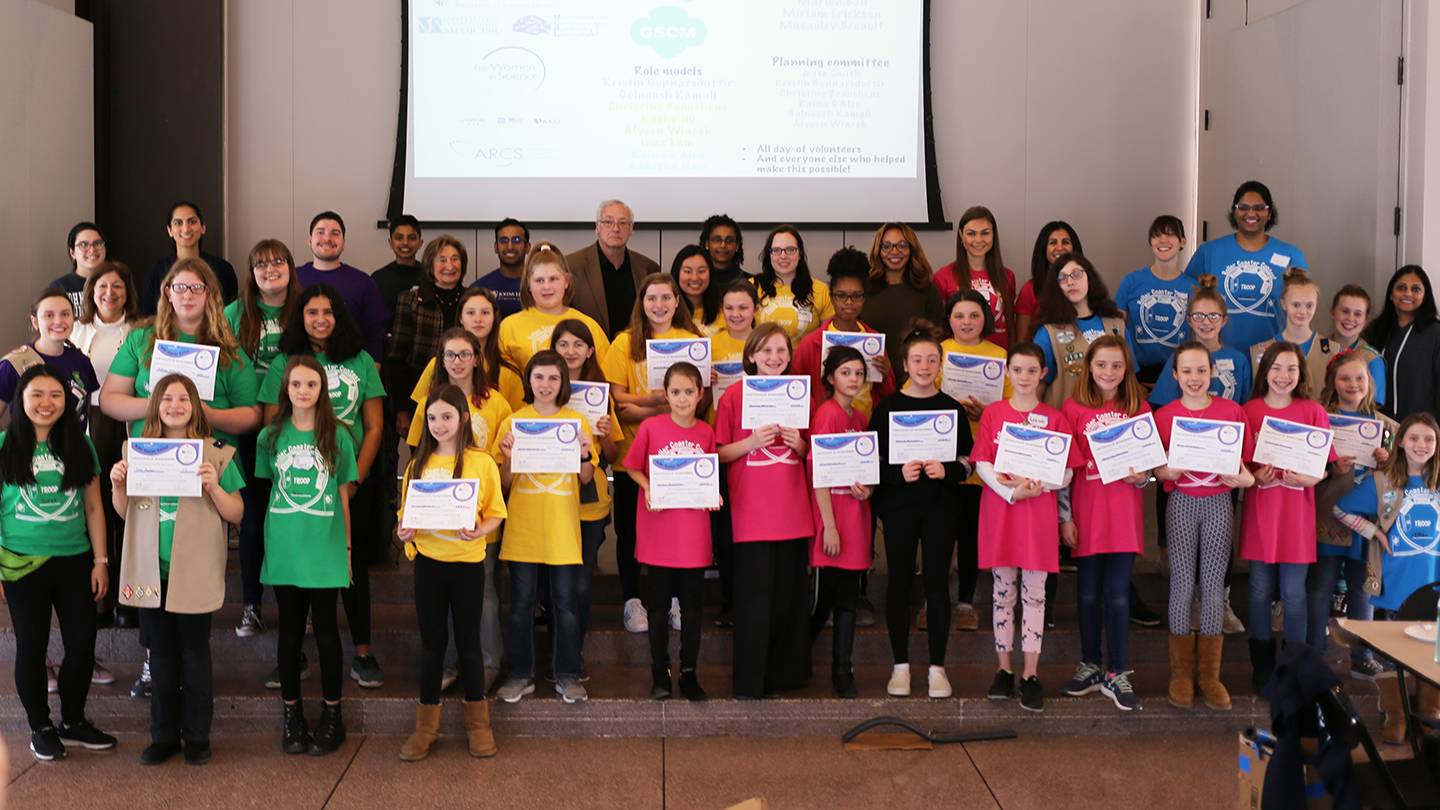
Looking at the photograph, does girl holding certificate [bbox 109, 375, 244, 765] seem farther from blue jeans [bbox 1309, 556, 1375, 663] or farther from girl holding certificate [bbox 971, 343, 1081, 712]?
blue jeans [bbox 1309, 556, 1375, 663]

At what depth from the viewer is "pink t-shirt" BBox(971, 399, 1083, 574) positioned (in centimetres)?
456

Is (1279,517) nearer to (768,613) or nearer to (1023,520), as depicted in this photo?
(1023,520)

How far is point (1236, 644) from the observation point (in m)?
5.25

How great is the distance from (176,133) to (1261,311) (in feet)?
21.3

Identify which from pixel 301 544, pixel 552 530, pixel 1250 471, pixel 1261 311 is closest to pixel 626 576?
pixel 552 530

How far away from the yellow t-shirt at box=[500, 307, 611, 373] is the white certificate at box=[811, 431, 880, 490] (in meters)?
1.07

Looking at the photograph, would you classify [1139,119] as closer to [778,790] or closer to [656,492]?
[656,492]

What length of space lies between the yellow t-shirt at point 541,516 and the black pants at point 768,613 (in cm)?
67

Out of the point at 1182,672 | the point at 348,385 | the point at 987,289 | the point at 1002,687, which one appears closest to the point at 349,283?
the point at 348,385

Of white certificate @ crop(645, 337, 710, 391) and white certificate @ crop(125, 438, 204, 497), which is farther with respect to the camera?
white certificate @ crop(645, 337, 710, 391)

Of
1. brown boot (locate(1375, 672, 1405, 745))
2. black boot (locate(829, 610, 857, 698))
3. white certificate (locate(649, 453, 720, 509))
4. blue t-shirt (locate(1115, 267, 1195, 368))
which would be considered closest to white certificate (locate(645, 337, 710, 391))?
white certificate (locate(649, 453, 720, 509))

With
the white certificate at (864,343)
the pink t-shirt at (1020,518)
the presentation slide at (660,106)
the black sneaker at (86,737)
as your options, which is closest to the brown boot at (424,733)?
the black sneaker at (86,737)

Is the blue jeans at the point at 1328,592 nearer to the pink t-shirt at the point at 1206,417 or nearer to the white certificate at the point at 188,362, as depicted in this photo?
the pink t-shirt at the point at 1206,417

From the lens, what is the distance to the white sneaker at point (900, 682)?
4688 mm
